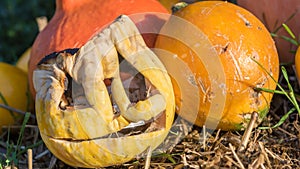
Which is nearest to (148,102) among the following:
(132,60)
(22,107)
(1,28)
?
(132,60)

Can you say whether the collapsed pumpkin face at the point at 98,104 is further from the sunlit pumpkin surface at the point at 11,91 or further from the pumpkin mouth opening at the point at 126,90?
the sunlit pumpkin surface at the point at 11,91

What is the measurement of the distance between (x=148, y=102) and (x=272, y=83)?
1.20 ft

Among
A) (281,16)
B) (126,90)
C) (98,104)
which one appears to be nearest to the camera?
(98,104)

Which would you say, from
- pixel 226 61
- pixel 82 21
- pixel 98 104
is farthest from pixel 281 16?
pixel 98 104

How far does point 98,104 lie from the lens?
1.20 metres

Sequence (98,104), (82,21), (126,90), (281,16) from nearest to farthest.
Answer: (98,104)
(126,90)
(82,21)
(281,16)

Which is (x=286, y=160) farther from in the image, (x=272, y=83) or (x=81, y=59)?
(x=81, y=59)

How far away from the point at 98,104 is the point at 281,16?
733mm

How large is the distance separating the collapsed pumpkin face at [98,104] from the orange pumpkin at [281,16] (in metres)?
0.57

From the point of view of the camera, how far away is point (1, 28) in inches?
112

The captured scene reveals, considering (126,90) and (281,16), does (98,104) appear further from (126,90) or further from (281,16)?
(281,16)

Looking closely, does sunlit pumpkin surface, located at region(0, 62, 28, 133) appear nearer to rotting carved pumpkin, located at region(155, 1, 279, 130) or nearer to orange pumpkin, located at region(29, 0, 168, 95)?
orange pumpkin, located at region(29, 0, 168, 95)

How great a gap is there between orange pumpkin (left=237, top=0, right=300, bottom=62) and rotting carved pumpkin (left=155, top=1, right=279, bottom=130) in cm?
27

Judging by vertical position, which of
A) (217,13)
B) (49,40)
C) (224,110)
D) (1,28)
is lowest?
(1,28)
